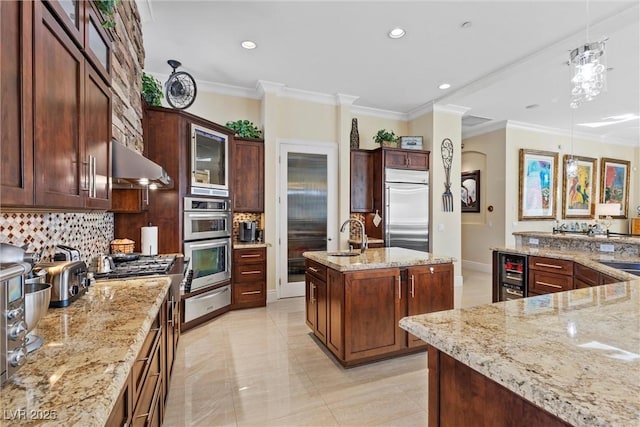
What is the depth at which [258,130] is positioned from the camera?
4.66 m

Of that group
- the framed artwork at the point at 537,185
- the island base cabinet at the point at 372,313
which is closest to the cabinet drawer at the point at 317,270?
the island base cabinet at the point at 372,313

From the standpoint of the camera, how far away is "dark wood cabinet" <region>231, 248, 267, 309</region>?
13.6ft

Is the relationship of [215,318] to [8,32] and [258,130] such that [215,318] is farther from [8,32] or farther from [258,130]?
[8,32]

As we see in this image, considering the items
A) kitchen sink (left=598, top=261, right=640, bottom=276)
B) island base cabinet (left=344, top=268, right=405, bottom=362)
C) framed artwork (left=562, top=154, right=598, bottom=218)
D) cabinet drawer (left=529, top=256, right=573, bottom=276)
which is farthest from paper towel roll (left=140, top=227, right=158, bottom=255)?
framed artwork (left=562, top=154, right=598, bottom=218)

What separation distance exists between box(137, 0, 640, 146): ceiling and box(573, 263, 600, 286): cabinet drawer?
Result: 2414 millimetres

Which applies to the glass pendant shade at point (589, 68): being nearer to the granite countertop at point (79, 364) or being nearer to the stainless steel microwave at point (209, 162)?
the granite countertop at point (79, 364)

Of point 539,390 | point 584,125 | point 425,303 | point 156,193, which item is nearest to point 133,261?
point 156,193

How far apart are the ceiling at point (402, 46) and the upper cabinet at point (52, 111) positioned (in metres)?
1.89

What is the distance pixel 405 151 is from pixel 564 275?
9.60 ft

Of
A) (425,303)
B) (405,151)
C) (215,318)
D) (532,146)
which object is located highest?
(532,146)

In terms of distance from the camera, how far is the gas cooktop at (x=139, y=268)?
80.4 inches

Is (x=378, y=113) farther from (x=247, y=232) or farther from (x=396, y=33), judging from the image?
(x=247, y=232)

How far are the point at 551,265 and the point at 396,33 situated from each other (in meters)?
2.90

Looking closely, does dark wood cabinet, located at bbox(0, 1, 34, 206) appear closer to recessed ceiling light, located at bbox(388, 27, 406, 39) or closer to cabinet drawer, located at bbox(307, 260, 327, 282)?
cabinet drawer, located at bbox(307, 260, 327, 282)
